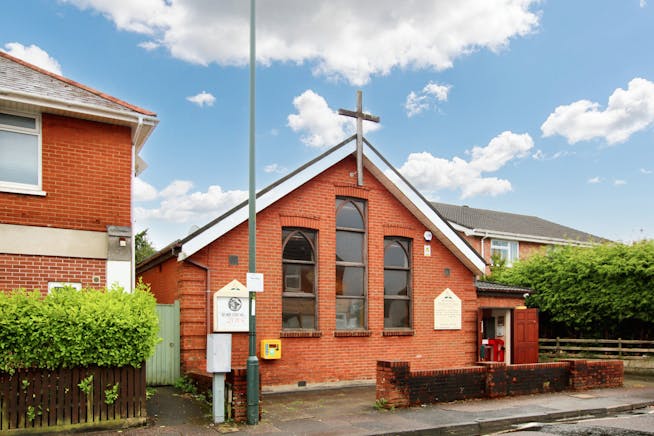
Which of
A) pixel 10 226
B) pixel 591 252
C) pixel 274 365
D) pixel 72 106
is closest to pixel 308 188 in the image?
pixel 274 365

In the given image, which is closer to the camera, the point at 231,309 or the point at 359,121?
the point at 231,309

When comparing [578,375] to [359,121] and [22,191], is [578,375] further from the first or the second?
[22,191]

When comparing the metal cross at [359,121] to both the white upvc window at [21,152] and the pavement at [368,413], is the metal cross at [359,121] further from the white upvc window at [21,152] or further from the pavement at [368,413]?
the white upvc window at [21,152]

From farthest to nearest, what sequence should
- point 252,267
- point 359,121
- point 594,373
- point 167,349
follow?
point 359,121 → point 594,373 → point 167,349 → point 252,267

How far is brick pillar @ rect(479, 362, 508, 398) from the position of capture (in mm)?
13199

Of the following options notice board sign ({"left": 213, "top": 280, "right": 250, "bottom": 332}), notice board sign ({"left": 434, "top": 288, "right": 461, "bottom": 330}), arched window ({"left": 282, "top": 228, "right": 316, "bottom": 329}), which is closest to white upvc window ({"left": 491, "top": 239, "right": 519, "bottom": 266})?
notice board sign ({"left": 434, "top": 288, "right": 461, "bottom": 330})

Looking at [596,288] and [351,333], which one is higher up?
[596,288]

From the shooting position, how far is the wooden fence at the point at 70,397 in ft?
29.7

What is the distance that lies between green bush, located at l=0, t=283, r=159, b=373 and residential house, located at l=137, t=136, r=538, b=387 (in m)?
3.49

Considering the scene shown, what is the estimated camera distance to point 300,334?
14.8 metres

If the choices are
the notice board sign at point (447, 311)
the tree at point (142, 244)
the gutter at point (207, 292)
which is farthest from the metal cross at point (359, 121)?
the tree at point (142, 244)

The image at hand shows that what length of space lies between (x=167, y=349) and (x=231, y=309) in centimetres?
167

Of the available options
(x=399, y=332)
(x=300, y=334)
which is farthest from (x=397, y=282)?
(x=300, y=334)

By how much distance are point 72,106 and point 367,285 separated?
8387 millimetres
